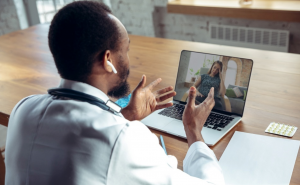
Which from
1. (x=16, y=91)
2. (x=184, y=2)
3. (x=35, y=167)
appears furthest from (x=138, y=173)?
(x=184, y=2)

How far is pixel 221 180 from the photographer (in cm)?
86

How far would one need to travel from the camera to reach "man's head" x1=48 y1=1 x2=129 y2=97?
784 millimetres

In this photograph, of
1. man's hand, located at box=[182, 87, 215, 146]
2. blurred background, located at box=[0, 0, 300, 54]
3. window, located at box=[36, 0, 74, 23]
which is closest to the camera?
man's hand, located at box=[182, 87, 215, 146]

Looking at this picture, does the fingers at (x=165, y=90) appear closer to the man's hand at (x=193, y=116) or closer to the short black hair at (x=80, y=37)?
the man's hand at (x=193, y=116)

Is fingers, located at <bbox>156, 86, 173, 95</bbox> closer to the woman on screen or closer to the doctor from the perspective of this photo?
the woman on screen

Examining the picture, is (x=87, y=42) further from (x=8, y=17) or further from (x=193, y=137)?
(x=8, y=17)

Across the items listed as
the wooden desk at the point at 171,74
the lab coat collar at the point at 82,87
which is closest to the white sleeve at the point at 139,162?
the lab coat collar at the point at 82,87

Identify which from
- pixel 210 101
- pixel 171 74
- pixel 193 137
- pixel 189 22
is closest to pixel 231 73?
pixel 210 101

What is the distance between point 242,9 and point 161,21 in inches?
40.1

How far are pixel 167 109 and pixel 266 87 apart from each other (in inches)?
17.7

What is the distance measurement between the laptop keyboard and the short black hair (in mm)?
479

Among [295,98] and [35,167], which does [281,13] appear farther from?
[35,167]

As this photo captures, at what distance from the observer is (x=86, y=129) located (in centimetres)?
71

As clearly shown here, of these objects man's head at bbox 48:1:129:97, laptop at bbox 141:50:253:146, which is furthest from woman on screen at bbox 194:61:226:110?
man's head at bbox 48:1:129:97
